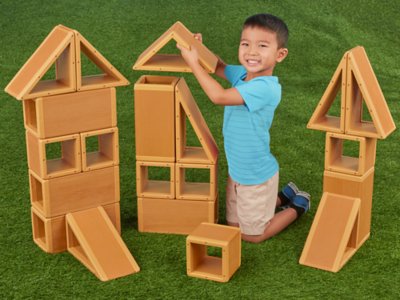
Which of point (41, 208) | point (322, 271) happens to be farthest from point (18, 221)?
point (322, 271)

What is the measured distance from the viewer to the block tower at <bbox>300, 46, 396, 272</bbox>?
4.71 metres

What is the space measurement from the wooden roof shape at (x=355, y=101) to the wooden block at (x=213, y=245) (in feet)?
2.89

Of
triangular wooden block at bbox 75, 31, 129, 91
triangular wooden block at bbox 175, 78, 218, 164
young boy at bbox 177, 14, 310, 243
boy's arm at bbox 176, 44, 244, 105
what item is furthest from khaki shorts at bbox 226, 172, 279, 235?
triangular wooden block at bbox 75, 31, 129, 91

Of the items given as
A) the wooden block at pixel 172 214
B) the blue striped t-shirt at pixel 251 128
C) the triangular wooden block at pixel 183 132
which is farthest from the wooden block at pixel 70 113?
the blue striped t-shirt at pixel 251 128

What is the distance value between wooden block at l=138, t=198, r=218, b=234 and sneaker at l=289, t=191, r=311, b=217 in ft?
1.98

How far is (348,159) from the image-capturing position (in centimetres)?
511

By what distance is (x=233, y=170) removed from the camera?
5137mm

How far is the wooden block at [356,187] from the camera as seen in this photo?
490 centimetres

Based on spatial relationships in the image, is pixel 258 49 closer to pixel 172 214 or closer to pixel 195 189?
pixel 195 189

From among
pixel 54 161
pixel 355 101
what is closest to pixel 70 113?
pixel 54 161

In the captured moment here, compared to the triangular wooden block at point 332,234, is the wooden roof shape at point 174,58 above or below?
above

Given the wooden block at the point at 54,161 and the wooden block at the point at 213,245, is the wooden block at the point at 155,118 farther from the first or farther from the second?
the wooden block at the point at 213,245

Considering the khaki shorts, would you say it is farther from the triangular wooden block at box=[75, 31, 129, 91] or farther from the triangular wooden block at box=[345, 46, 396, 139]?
the triangular wooden block at box=[75, 31, 129, 91]

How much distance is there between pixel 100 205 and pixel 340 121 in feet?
5.30
